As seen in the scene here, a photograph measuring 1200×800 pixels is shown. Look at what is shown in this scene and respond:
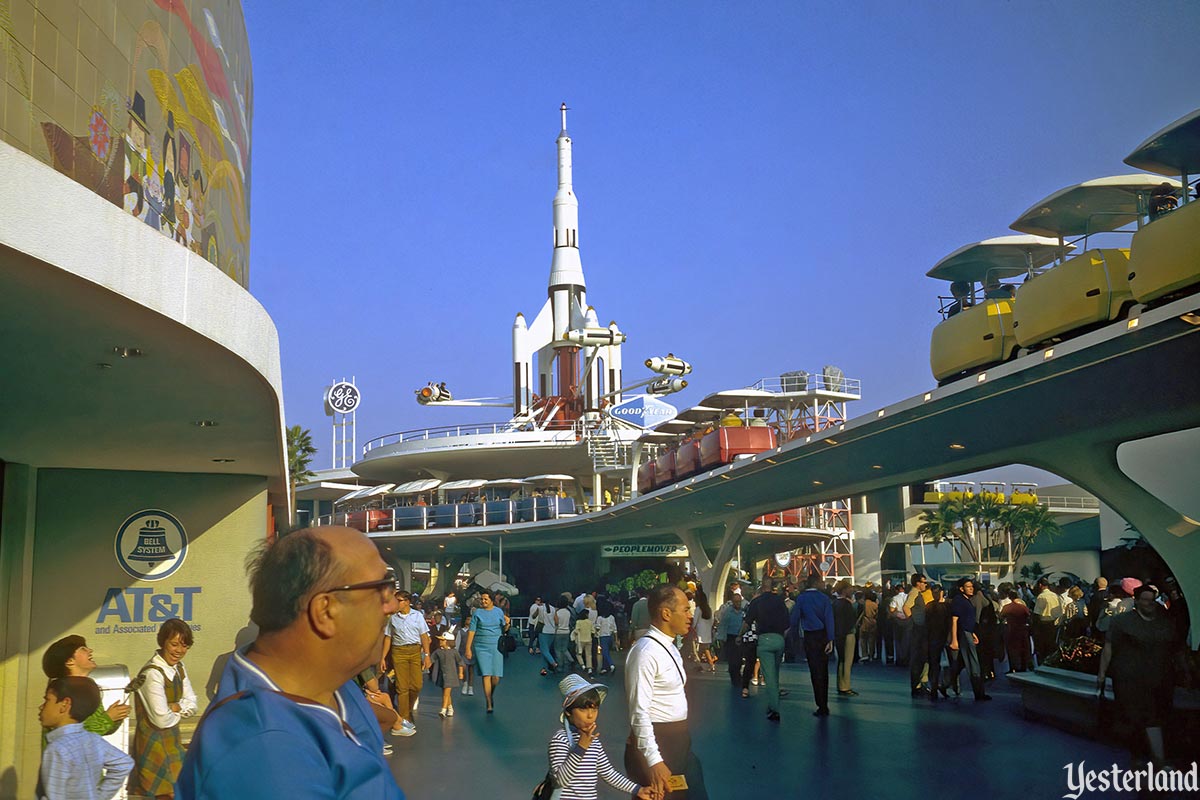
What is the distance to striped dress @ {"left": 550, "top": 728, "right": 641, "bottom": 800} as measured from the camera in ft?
18.9

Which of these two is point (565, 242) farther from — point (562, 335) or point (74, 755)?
point (74, 755)

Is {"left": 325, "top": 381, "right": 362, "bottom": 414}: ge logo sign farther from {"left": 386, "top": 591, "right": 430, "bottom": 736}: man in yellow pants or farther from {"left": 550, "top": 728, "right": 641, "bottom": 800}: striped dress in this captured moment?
{"left": 550, "top": 728, "right": 641, "bottom": 800}: striped dress

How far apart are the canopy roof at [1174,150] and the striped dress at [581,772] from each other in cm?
1150

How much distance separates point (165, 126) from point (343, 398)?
2999 inches

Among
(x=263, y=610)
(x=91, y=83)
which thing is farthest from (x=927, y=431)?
(x=263, y=610)

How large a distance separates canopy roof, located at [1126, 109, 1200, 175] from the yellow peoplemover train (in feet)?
0.04

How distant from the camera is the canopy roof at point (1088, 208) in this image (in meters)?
15.9

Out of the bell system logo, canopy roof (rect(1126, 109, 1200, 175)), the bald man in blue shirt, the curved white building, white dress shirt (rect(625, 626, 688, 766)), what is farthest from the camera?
the bald man in blue shirt

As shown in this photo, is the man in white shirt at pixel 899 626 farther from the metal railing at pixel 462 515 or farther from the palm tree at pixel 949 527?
the palm tree at pixel 949 527

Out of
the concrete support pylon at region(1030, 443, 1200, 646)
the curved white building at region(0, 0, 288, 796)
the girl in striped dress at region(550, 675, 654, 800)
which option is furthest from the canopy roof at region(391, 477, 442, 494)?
the girl in striped dress at region(550, 675, 654, 800)

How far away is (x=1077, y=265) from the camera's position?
15352 millimetres

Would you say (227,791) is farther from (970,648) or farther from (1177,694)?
(970,648)

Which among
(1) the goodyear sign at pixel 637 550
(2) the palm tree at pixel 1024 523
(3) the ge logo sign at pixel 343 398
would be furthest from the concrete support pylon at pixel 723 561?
(3) the ge logo sign at pixel 343 398

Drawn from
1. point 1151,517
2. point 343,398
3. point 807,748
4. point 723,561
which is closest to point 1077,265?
point 1151,517
